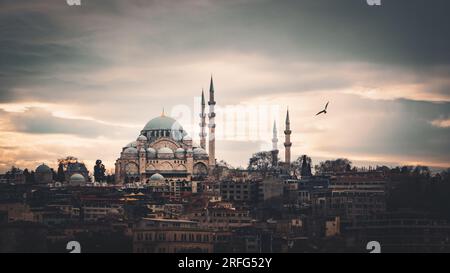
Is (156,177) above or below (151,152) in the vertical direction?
→ below

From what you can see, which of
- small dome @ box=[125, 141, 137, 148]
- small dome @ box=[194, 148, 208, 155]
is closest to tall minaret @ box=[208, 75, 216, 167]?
small dome @ box=[194, 148, 208, 155]

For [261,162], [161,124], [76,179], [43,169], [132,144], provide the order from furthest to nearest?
[161,124] < [132,144] < [261,162] < [76,179] < [43,169]

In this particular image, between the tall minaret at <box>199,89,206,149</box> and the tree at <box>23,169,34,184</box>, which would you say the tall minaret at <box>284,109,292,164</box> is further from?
the tree at <box>23,169,34,184</box>

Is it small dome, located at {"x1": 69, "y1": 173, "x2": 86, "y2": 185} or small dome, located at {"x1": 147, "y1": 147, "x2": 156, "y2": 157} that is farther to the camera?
small dome, located at {"x1": 147, "y1": 147, "x2": 156, "y2": 157}

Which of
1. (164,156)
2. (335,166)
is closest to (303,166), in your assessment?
(335,166)

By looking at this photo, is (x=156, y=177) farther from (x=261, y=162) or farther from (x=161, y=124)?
(x=161, y=124)
